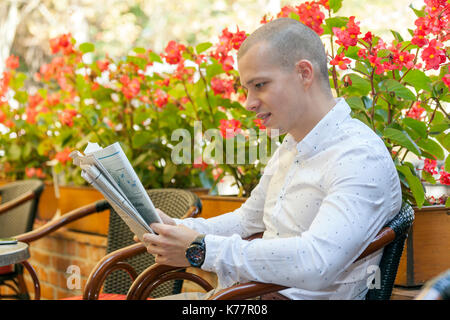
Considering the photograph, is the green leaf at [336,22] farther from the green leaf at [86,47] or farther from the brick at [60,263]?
the brick at [60,263]

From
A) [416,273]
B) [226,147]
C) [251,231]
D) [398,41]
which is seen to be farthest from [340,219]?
[226,147]

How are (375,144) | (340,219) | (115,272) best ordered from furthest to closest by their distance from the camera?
(115,272) → (375,144) → (340,219)

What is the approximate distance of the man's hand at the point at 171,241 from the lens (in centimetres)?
120

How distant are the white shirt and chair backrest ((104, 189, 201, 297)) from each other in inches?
21.2

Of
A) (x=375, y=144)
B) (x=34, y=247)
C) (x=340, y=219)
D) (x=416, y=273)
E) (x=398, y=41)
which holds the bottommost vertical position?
(x=34, y=247)

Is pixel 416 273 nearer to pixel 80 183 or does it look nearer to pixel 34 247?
pixel 80 183

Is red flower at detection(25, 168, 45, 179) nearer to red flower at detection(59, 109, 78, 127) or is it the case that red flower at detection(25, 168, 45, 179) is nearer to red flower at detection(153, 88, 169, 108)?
red flower at detection(59, 109, 78, 127)

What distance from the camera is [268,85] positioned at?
1.23 m

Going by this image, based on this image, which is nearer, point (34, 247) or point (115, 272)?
point (115, 272)

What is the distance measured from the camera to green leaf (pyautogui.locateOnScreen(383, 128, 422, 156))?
145 centimetres

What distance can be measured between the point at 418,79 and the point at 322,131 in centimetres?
40

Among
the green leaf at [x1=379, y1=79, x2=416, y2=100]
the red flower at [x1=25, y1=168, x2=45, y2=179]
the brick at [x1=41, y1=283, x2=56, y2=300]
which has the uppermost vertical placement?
the green leaf at [x1=379, y1=79, x2=416, y2=100]

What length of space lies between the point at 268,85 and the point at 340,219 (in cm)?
37

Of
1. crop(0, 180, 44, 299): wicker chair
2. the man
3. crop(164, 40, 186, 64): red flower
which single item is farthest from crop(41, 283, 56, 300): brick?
the man
